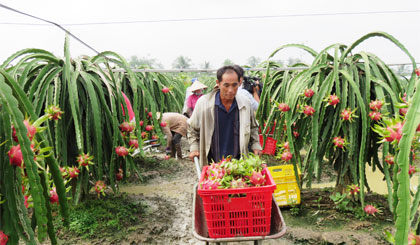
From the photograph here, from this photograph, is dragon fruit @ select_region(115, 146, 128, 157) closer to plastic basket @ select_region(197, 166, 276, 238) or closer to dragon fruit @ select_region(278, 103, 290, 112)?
plastic basket @ select_region(197, 166, 276, 238)

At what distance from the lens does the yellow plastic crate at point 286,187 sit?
3.25 meters

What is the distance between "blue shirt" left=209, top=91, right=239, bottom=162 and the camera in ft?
8.84

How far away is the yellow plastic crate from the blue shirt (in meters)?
0.82

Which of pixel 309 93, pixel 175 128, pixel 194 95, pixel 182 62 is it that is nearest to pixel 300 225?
pixel 309 93

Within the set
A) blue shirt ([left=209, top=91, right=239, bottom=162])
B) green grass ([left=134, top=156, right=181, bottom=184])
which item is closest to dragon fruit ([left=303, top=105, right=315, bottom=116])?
blue shirt ([left=209, top=91, right=239, bottom=162])

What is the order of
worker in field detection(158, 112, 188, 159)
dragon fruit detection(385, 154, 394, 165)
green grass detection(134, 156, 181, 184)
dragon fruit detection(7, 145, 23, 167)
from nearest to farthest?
dragon fruit detection(7, 145, 23, 167) < dragon fruit detection(385, 154, 394, 165) < green grass detection(134, 156, 181, 184) < worker in field detection(158, 112, 188, 159)

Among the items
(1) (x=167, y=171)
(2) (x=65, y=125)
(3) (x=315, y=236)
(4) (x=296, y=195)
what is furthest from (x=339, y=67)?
(1) (x=167, y=171)

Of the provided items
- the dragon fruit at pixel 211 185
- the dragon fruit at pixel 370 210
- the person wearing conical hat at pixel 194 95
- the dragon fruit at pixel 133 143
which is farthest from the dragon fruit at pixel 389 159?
the person wearing conical hat at pixel 194 95

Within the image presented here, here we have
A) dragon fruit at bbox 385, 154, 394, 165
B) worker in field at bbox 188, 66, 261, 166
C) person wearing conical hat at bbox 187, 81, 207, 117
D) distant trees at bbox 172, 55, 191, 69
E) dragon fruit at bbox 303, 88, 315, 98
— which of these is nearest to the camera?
dragon fruit at bbox 385, 154, 394, 165

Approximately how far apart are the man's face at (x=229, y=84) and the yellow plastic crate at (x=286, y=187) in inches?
46.3

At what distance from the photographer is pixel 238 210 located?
1.70 m

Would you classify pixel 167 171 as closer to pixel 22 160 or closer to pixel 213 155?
pixel 213 155

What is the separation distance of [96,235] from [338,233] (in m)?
2.13

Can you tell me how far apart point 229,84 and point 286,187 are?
1.37 m
